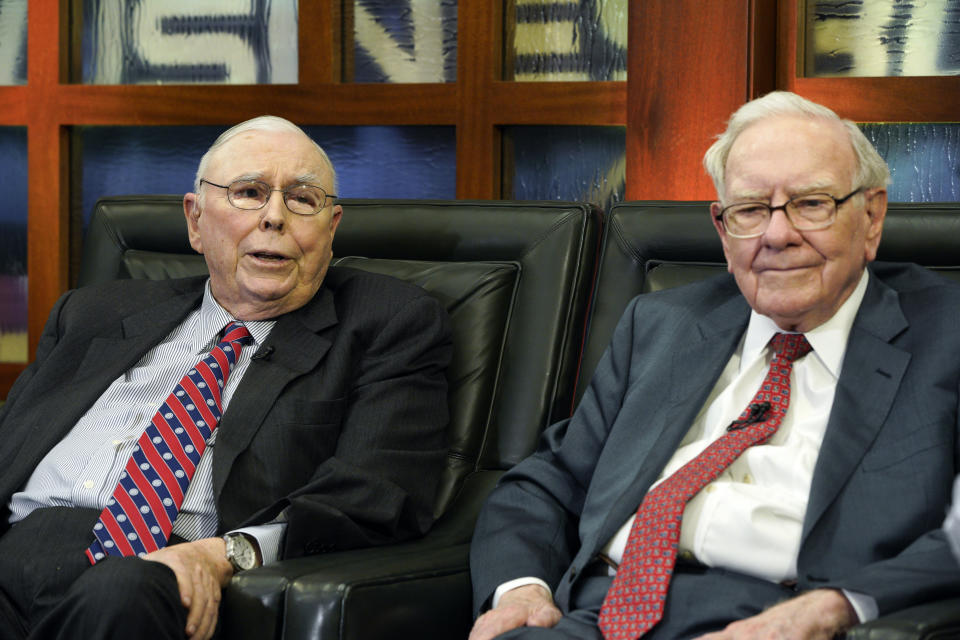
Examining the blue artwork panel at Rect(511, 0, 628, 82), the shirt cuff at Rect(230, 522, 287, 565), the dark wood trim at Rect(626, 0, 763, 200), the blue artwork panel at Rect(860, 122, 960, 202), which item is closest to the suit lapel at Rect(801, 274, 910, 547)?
the shirt cuff at Rect(230, 522, 287, 565)

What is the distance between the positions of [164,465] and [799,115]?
118cm

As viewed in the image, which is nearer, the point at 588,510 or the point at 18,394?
the point at 588,510

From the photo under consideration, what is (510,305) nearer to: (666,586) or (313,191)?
(313,191)

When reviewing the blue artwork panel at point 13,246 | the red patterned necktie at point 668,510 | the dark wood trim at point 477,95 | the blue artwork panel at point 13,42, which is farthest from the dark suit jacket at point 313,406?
the blue artwork panel at point 13,42

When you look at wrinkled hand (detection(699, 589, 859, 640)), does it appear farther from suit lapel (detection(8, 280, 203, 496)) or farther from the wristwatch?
suit lapel (detection(8, 280, 203, 496))

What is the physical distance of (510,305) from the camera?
7.29ft

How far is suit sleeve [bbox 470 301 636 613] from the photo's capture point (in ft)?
5.83

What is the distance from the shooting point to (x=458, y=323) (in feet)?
7.27

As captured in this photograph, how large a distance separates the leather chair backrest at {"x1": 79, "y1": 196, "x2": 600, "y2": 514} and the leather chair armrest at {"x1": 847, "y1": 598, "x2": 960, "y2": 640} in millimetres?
907

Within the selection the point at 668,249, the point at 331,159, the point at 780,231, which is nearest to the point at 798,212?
the point at 780,231

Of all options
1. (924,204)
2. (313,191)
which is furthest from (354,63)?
(924,204)

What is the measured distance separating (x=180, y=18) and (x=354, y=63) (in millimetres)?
612

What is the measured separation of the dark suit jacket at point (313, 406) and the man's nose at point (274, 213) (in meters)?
0.16

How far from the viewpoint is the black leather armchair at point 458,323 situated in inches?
64.3
